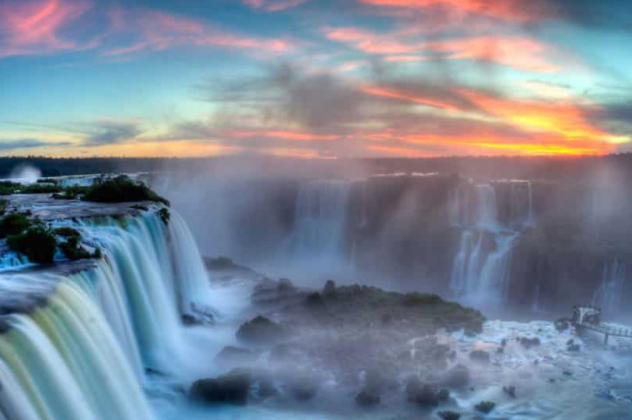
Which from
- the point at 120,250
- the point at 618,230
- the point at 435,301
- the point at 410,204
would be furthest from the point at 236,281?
the point at 618,230

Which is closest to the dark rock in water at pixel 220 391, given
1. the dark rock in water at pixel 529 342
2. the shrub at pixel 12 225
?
the shrub at pixel 12 225

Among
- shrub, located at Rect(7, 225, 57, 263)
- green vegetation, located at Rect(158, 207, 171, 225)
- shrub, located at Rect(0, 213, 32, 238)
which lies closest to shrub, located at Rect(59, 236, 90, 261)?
shrub, located at Rect(7, 225, 57, 263)

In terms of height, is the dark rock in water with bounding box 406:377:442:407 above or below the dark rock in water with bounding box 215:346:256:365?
below

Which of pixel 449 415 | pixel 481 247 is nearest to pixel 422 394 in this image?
pixel 449 415

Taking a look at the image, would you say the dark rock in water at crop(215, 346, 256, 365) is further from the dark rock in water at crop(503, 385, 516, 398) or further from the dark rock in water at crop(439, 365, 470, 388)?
the dark rock in water at crop(503, 385, 516, 398)

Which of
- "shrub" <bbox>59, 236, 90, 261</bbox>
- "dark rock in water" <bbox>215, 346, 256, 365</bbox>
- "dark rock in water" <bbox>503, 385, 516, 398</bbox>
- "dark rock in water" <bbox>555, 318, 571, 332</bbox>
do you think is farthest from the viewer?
"dark rock in water" <bbox>555, 318, 571, 332</bbox>

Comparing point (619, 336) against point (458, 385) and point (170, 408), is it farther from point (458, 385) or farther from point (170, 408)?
point (170, 408)
